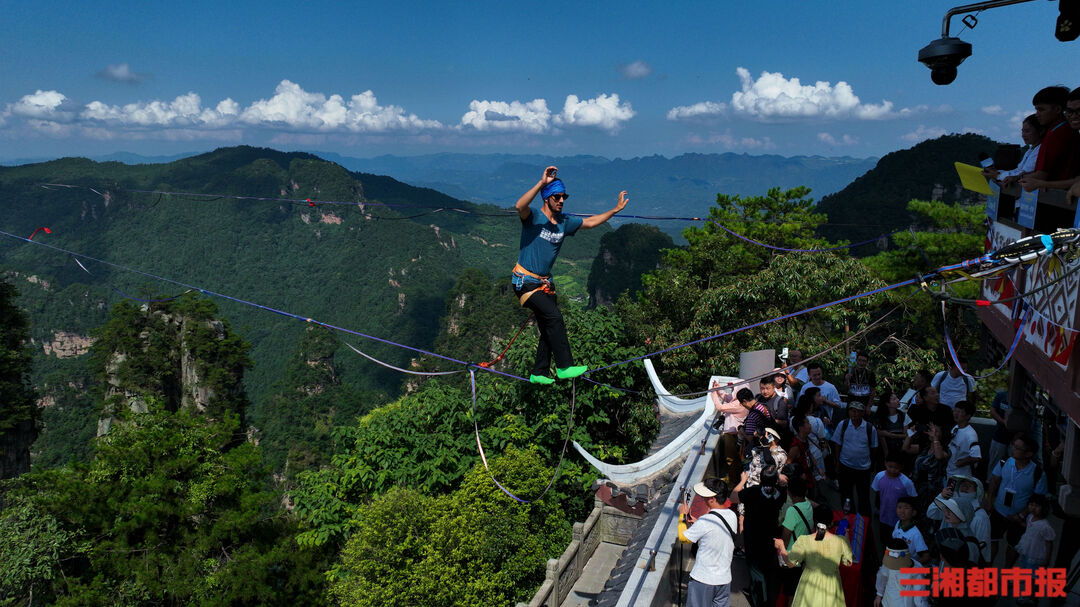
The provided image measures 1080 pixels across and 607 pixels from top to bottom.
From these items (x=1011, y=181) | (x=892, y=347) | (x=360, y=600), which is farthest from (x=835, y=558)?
(x=892, y=347)

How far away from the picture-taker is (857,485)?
7.66m

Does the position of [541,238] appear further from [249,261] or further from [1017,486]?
[249,261]

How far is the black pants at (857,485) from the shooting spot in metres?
7.57

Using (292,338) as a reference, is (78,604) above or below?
above

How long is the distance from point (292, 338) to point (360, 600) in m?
118

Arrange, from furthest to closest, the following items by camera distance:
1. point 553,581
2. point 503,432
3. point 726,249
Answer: point 726,249
point 503,432
point 553,581

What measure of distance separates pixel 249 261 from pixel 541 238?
178m

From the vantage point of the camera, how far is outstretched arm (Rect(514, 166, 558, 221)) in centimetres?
654

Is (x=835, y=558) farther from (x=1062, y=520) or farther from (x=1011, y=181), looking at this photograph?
(x=1011, y=181)

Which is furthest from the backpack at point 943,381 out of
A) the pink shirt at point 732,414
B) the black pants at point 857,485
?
the pink shirt at point 732,414

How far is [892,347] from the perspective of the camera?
20562mm

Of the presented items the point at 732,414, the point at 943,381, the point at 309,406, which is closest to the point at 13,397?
the point at 309,406

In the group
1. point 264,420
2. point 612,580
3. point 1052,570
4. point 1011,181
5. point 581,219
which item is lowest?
point 264,420

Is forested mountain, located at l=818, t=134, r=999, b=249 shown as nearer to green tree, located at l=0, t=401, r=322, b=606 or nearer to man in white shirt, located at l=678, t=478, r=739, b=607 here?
green tree, located at l=0, t=401, r=322, b=606
